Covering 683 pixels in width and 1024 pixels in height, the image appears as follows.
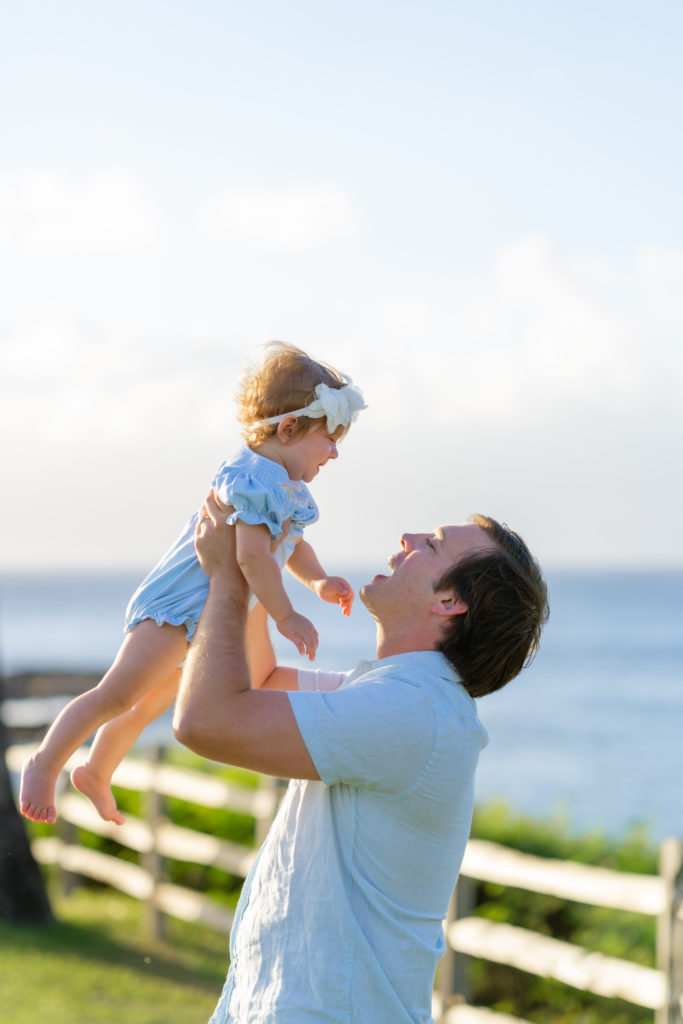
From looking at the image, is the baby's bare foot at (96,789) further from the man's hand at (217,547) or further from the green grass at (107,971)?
the green grass at (107,971)

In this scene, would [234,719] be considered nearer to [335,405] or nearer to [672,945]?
[335,405]

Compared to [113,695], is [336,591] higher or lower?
higher

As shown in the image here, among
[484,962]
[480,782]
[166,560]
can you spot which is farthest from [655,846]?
[480,782]

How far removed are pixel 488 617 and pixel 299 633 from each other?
0.43 meters

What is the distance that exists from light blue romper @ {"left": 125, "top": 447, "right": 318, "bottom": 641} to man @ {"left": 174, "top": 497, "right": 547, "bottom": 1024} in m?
0.19

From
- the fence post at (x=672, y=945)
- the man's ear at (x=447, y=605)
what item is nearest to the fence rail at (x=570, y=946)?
the fence post at (x=672, y=945)

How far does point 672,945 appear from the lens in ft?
17.9

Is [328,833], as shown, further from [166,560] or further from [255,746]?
[166,560]

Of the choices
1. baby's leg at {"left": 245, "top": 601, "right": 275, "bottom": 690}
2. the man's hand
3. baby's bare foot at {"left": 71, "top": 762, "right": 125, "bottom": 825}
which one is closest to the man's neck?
the man's hand

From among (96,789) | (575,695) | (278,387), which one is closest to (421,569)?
(278,387)

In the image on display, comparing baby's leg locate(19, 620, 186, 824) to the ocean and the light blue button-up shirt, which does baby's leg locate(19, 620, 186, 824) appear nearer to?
the ocean

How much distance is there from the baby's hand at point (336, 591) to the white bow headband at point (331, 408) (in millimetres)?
356

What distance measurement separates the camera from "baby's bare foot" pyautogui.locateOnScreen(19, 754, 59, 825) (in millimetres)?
2754

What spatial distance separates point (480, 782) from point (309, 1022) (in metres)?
32.9
